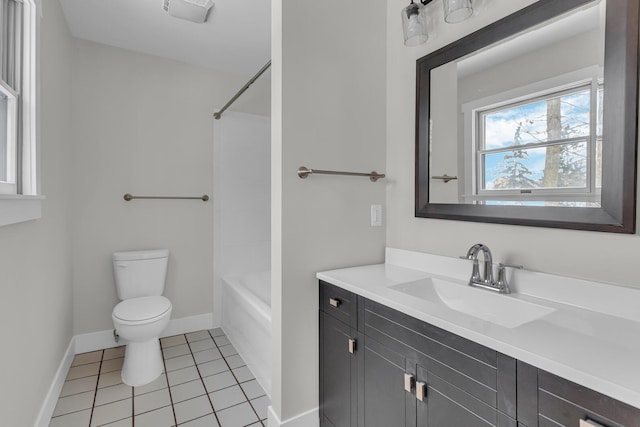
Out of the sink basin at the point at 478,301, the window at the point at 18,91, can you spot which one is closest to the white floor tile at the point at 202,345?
the window at the point at 18,91

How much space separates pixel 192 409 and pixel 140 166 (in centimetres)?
191

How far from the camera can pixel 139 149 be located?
263 centimetres

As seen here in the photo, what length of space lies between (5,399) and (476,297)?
1.83 m

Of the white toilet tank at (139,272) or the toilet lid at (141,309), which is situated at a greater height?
the white toilet tank at (139,272)

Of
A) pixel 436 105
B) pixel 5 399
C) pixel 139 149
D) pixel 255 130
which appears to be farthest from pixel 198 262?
pixel 436 105

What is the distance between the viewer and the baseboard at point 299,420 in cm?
154

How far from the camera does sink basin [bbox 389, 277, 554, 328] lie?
3.58 ft

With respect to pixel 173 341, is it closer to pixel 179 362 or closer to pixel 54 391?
pixel 179 362

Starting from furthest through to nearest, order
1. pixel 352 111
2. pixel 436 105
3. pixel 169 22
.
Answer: pixel 169 22 < pixel 352 111 < pixel 436 105

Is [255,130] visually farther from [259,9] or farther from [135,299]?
[135,299]

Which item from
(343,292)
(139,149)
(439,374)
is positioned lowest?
(439,374)

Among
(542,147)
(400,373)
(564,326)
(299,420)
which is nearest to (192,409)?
(299,420)

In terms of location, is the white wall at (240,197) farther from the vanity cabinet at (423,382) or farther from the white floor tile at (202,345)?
the vanity cabinet at (423,382)

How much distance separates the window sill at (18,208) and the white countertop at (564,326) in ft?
4.08
